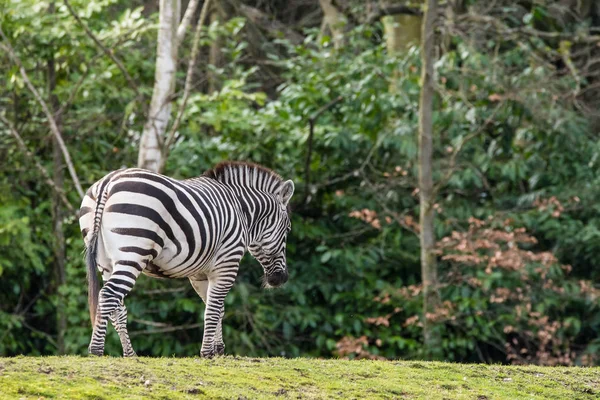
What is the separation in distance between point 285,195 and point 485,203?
650 centimetres

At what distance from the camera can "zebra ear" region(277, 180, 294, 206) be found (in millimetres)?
8914

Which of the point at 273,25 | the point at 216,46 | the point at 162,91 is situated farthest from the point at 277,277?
the point at 273,25

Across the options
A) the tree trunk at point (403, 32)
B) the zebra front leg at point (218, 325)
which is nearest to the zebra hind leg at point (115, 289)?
the zebra front leg at point (218, 325)

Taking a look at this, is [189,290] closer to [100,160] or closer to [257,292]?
[257,292]

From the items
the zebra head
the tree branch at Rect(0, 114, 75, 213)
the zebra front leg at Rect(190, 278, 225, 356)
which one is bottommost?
the zebra front leg at Rect(190, 278, 225, 356)

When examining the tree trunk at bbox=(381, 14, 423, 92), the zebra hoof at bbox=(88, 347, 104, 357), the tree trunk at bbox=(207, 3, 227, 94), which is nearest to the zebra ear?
the zebra hoof at bbox=(88, 347, 104, 357)

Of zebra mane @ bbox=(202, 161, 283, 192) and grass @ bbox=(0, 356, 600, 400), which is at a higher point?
zebra mane @ bbox=(202, 161, 283, 192)

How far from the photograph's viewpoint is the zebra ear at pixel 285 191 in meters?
8.91

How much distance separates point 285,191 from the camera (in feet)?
29.6

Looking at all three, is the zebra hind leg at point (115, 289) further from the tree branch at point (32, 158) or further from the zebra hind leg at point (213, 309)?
the tree branch at point (32, 158)

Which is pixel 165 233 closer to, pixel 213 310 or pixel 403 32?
pixel 213 310

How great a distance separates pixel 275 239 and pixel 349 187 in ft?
19.7

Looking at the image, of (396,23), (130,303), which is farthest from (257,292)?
(396,23)

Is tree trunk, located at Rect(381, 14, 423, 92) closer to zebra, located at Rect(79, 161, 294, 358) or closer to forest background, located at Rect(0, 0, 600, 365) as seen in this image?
forest background, located at Rect(0, 0, 600, 365)
